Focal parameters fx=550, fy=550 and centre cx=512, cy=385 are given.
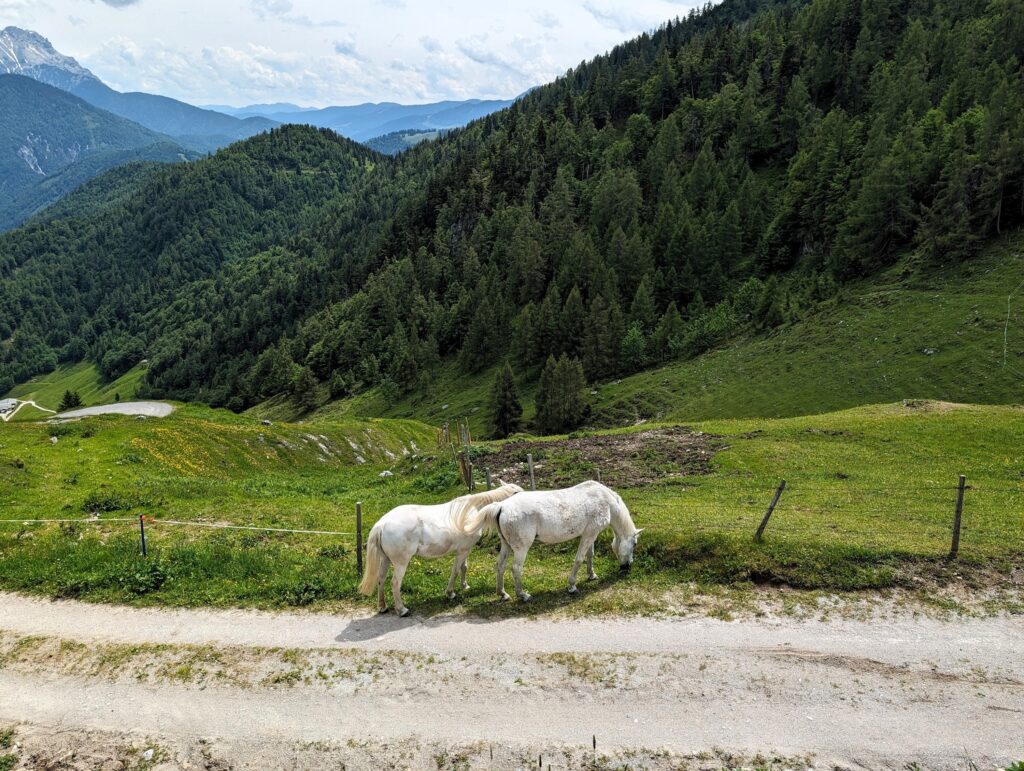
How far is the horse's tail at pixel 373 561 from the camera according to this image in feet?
51.8

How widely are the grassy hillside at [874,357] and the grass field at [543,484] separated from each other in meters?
15.7

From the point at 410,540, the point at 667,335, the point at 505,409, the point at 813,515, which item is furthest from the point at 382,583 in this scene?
the point at 667,335

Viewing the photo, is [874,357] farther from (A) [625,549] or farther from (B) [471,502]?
(B) [471,502]

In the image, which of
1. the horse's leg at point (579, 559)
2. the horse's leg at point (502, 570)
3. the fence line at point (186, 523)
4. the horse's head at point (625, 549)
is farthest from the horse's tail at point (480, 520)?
the fence line at point (186, 523)

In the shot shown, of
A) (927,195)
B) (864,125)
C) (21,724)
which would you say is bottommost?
(21,724)

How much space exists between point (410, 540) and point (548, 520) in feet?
13.4

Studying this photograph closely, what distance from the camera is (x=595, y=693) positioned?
503 inches

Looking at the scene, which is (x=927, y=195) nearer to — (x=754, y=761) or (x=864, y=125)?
(x=864, y=125)

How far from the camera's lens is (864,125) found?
11900 cm

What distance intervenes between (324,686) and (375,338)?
155 meters

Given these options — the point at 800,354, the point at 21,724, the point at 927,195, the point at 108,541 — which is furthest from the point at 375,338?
the point at 21,724

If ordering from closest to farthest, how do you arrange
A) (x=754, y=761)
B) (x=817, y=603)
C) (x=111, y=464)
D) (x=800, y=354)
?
(x=754, y=761) → (x=817, y=603) → (x=111, y=464) → (x=800, y=354)

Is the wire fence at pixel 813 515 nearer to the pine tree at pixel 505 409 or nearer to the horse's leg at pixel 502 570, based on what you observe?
the horse's leg at pixel 502 570

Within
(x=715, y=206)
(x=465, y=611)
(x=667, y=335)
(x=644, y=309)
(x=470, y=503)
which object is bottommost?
(x=465, y=611)
